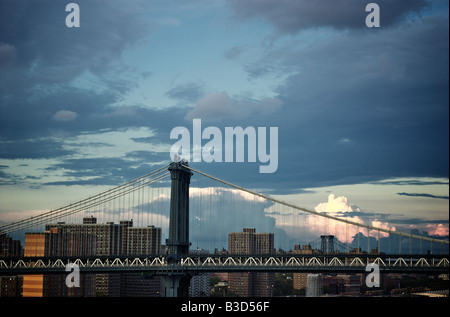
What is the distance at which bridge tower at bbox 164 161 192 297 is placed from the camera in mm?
101938

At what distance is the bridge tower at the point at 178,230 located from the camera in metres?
102

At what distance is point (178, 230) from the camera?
10419cm

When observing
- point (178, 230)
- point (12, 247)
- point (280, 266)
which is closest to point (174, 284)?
point (178, 230)

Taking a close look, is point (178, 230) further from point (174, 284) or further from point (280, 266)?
point (280, 266)

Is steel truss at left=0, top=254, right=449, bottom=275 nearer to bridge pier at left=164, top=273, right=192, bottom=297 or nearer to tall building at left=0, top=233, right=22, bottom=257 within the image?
bridge pier at left=164, top=273, right=192, bottom=297

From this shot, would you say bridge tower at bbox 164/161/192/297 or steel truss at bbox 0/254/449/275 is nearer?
steel truss at bbox 0/254/449/275

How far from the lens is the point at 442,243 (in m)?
92.6

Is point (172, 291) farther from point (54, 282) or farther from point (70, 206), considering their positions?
point (54, 282)

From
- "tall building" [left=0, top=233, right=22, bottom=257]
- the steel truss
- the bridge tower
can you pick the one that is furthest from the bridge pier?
"tall building" [left=0, top=233, right=22, bottom=257]

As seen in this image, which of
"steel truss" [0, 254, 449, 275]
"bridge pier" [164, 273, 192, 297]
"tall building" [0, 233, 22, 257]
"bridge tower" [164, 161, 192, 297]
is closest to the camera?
"steel truss" [0, 254, 449, 275]

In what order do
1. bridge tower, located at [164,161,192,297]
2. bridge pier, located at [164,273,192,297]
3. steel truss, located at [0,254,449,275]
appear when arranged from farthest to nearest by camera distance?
bridge tower, located at [164,161,192,297] < bridge pier, located at [164,273,192,297] < steel truss, located at [0,254,449,275]

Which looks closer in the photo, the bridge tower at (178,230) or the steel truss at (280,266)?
the steel truss at (280,266)

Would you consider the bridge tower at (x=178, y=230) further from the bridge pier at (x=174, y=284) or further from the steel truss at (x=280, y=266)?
the steel truss at (x=280, y=266)

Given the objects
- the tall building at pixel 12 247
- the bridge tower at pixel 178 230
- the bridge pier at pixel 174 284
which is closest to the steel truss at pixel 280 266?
the bridge pier at pixel 174 284
